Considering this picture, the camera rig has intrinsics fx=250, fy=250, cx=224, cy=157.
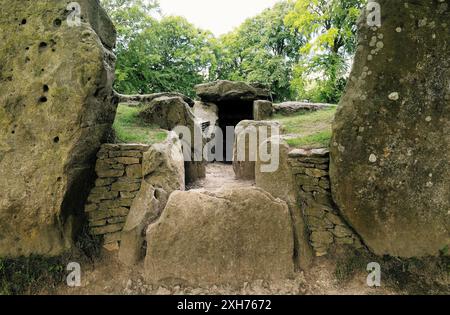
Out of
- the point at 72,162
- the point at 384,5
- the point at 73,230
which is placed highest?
the point at 384,5

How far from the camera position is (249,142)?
533 cm

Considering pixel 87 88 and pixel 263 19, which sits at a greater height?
pixel 263 19

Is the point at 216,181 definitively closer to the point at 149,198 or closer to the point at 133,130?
the point at 133,130

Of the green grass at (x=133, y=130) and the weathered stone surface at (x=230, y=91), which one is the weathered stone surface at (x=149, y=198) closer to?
the green grass at (x=133, y=130)

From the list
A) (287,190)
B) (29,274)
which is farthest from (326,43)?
(29,274)

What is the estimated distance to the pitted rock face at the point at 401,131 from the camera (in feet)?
10.3

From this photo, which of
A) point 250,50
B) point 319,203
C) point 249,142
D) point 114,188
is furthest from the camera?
point 250,50

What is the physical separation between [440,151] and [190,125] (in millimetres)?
4470

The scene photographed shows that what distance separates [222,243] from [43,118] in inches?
115

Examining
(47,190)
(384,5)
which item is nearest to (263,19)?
(384,5)

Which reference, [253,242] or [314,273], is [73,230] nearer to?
[253,242]

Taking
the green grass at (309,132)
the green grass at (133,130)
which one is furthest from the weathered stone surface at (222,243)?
the green grass at (133,130)
